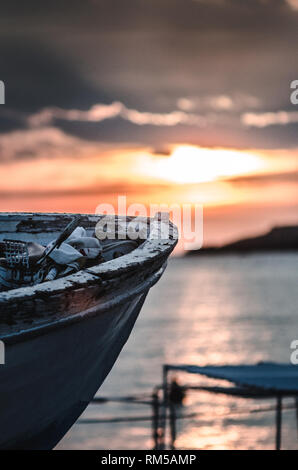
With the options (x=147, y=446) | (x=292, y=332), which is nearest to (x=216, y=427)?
(x=147, y=446)

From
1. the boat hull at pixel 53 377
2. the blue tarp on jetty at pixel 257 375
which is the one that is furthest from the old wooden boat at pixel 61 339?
the blue tarp on jetty at pixel 257 375

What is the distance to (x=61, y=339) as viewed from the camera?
321cm

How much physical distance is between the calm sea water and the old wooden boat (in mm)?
9139

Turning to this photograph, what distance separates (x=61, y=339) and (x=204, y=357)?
57.9 metres

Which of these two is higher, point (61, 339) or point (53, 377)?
point (61, 339)

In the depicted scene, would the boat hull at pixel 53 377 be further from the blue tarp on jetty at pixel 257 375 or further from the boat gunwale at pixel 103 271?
the blue tarp on jetty at pixel 257 375

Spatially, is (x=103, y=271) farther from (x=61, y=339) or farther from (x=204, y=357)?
(x=204, y=357)

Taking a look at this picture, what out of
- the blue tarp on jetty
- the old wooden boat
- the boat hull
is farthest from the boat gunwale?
the blue tarp on jetty

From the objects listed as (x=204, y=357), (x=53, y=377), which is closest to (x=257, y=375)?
(x=53, y=377)

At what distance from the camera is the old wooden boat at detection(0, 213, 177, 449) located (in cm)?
290

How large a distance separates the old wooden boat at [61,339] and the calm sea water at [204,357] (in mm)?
9139

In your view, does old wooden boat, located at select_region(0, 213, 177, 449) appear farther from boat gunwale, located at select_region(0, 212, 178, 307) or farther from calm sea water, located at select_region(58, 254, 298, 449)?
calm sea water, located at select_region(58, 254, 298, 449)

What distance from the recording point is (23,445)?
345 centimetres

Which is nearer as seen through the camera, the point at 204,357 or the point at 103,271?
the point at 103,271
